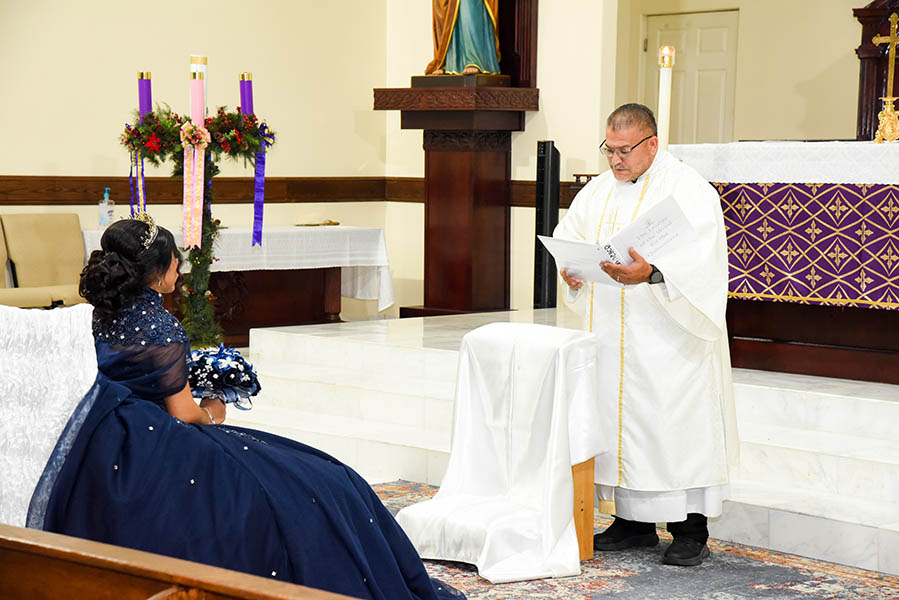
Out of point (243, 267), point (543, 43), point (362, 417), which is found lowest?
point (362, 417)

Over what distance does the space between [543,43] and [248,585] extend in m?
8.16

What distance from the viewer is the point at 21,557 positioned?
2.15 metres

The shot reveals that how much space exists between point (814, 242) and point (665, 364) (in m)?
1.77

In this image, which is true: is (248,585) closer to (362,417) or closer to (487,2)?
(362,417)

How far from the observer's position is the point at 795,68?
10016 millimetres

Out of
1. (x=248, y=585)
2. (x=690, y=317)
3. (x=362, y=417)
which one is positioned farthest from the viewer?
(x=362, y=417)

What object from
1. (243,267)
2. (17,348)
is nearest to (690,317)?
(17,348)

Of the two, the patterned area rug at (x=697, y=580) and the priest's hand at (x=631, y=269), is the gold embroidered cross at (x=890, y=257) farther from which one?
the priest's hand at (x=631, y=269)

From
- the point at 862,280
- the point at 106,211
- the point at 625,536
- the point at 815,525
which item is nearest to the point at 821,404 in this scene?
the point at 862,280

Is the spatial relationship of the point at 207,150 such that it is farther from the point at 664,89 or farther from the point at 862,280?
the point at 862,280

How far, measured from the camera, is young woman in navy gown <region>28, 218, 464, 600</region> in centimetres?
306

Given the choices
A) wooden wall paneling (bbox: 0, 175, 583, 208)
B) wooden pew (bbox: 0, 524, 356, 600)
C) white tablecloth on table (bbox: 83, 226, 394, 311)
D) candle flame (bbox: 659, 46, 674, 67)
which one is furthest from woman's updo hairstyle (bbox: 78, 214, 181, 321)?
wooden wall paneling (bbox: 0, 175, 583, 208)

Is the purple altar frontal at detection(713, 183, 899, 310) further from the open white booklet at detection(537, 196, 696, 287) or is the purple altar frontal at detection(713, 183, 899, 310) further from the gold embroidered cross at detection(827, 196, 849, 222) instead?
the open white booklet at detection(537, 196, 696, 287)

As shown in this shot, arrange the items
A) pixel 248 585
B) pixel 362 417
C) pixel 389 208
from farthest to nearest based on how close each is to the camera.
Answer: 1. pixel 389 208
2. pixel 362 417
3. pixel 248 585
